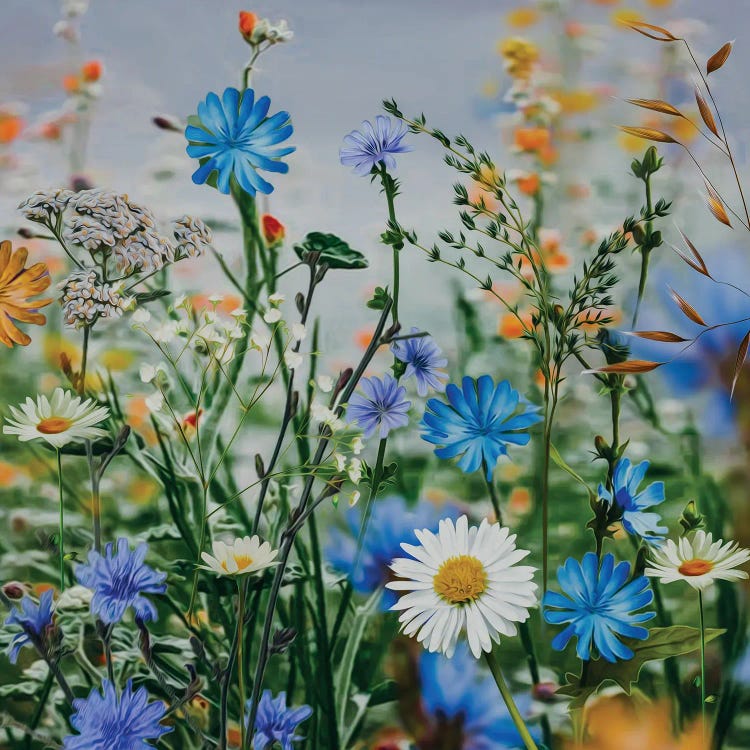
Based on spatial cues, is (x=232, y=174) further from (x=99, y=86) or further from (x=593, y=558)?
(x=593, y=558)

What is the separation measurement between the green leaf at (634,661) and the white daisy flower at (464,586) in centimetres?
8

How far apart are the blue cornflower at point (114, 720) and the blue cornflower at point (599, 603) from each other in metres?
0.32

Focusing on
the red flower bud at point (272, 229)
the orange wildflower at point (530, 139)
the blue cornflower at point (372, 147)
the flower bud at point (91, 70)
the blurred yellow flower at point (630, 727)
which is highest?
the flower bud at point (91, 70)

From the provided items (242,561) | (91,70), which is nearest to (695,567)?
(242,561)

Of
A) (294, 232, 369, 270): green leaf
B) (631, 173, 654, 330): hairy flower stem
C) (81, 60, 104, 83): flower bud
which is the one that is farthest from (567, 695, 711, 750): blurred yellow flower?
(81, 60, 104, 83): flower bud

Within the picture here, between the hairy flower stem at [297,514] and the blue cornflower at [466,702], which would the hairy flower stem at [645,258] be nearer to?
the hairy flower stem at [297,514]

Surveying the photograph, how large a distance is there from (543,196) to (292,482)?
13.8 inches

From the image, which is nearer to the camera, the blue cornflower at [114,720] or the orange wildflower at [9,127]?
the blue cornflower at [114,720]

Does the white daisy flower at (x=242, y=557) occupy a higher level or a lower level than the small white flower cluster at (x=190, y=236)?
lower

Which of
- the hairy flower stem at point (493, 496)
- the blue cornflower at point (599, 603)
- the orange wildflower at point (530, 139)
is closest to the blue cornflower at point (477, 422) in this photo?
the hairy flower stem at point (493, 496)

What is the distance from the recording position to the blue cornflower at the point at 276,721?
2.43ft

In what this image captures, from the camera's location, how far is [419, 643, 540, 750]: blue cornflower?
79 centimetres

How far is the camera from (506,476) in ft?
2.70

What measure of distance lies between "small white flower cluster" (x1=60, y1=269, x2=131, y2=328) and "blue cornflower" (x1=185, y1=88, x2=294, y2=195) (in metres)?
0.12
